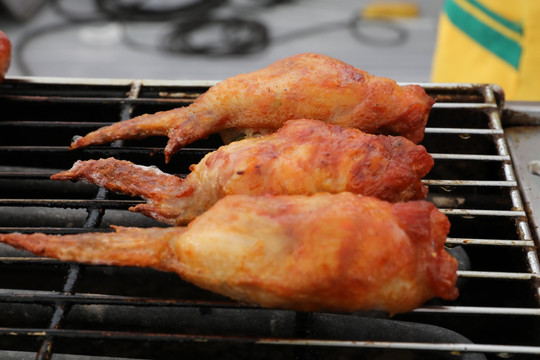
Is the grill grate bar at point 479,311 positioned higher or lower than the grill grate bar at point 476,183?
lower

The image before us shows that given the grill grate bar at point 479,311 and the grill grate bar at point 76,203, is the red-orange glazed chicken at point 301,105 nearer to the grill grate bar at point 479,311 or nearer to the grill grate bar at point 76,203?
the grill grate bar at point 76,203

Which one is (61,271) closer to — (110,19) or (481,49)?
(481,49)

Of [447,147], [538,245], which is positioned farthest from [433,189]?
[538,245]

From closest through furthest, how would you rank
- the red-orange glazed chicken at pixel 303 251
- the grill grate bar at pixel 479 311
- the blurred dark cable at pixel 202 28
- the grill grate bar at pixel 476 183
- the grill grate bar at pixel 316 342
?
the red-orange glazed chicken at pixel 303 251
the grill grate bar at pixel 316 342
the grill grate bar at pixel 479 311
the grill grate bar at pixel 476 183
the blurred dark cable at pixel 202 28

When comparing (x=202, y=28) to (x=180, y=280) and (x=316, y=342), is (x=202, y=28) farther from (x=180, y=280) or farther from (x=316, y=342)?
(x=316, y=342)

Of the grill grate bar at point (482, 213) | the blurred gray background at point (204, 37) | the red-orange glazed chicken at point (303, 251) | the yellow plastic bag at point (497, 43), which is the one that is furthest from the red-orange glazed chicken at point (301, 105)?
the blurred gray background at point (204, 37)
